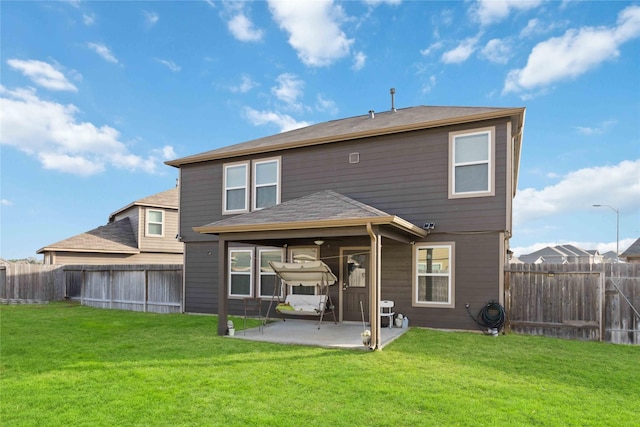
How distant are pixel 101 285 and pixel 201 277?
15.8 ft

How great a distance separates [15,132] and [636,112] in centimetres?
1858

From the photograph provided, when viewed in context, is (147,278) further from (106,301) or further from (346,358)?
(346,358)

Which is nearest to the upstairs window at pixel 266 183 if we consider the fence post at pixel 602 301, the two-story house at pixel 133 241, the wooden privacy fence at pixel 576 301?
the wooden privacy fence at pixel 576 301

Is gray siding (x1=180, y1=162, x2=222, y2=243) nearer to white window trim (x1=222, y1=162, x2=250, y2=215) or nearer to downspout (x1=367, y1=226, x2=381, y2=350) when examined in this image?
white window trim (x1=222, y1=162, x2=250, y2=215)

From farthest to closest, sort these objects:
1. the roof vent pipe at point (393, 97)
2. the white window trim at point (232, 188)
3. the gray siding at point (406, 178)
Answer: the roof vent pipe at point (393, 97), the white window trim at point (232, 188), the gray siding at point (406, 178)

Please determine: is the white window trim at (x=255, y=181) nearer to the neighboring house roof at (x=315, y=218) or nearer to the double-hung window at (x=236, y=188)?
the double-hung window at (x=236, y=188)

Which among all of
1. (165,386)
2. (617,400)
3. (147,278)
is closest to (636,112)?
(617,400)

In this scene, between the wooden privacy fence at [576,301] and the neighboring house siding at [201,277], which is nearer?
the wooden privacy fence at [576,301]

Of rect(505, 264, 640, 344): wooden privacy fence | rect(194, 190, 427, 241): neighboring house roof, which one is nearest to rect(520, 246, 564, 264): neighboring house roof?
rect(505, 264, 640, 344): wooden privacy fence

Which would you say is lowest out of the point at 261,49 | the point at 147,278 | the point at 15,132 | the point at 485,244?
the point at 147,278

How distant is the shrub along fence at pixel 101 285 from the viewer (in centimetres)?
1158

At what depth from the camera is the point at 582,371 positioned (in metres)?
5.00

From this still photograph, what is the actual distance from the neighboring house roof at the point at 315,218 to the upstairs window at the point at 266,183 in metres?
1.89

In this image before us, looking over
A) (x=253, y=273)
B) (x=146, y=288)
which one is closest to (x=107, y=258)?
(x=146, y=288)
